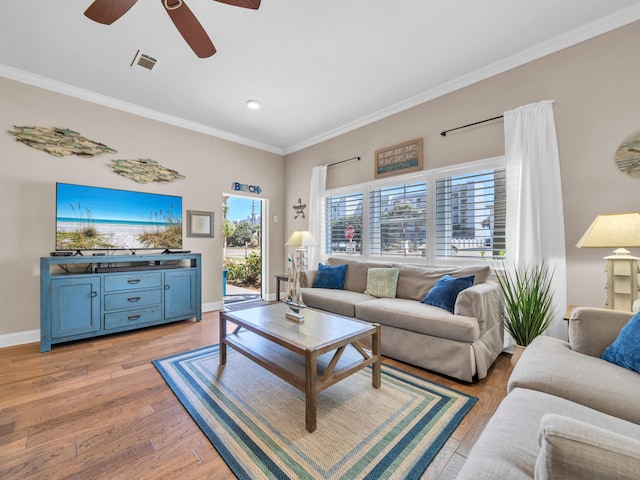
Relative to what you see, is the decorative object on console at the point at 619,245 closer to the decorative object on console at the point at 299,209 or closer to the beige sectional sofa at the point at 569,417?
the beige sectional sofa at the point at 569,417

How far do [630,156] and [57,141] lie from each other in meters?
5.52

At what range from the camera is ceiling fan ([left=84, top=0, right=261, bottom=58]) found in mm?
1651

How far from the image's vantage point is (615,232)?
5.69ft

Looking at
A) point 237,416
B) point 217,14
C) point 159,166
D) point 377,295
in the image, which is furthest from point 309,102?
point 237,416

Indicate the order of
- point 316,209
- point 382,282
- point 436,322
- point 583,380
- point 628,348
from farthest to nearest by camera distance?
point 316,209
point 382,282
point 436,322
point 628,348
point 583,380

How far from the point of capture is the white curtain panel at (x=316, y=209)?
4.60 m

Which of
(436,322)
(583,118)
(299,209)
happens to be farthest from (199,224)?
(583,118)

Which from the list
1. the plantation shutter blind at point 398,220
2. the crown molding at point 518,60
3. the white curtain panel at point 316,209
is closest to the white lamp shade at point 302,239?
the white curtain panel at point 316,209

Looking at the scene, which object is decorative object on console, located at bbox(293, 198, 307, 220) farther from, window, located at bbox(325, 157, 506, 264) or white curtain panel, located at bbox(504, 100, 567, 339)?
white curtain panel, located at bbox(504, 100, 567, 339)

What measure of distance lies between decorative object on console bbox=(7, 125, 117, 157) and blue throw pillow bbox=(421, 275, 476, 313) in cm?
417

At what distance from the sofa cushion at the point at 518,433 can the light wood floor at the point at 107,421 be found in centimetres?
53

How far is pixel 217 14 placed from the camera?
7.18 feet

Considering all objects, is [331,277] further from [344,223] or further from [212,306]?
[212,306]

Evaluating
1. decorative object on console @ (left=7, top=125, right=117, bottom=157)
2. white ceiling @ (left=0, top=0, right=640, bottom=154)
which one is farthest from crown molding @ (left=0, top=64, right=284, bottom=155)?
decorative object on console @ (left=7, top=125, right=117, bottom=157)
